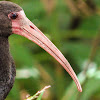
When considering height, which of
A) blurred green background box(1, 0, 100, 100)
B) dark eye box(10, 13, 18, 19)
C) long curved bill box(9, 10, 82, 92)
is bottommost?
blurred green background box(1, 0, 100, 100)

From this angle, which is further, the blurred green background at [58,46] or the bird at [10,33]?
the blurred green background at [58,46]

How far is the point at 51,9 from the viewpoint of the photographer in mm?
4238

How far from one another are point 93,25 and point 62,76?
0.79 m

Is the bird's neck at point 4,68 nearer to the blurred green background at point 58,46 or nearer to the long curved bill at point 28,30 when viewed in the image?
the long curved bill at point 28,30

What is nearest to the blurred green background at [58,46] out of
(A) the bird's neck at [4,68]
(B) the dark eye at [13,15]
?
(A) the bird's neck at [4,68]

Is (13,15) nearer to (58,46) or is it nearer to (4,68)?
(4,68)

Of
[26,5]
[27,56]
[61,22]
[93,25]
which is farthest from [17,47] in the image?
[93,25]

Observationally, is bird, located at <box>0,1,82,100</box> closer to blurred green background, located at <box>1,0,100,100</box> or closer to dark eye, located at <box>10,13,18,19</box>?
dark eye, located at <box>10,13,18,19</box>

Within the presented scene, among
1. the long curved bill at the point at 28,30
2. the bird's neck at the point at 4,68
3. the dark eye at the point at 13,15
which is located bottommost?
the bird's neck at the point at 4,68

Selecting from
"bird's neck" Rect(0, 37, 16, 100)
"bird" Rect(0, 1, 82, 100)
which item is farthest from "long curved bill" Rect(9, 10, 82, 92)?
"bird's neck" Rect(0, 37, 16, 100)

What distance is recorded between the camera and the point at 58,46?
4.01 metres

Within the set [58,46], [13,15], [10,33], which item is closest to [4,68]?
[10,33]

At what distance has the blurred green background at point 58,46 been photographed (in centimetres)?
386

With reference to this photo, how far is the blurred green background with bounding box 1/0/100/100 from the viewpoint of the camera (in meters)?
3.86
